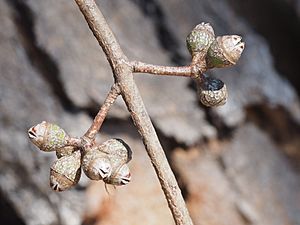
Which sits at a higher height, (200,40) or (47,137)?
(200,40)

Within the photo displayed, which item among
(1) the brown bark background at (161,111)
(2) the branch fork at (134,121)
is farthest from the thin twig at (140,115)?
(1) the brown bark background at (161,111)

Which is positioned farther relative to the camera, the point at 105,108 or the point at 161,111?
the point at 161,111

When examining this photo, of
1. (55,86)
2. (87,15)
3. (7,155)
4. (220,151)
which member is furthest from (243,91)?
(87,15)

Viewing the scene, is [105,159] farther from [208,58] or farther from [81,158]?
[208,58]

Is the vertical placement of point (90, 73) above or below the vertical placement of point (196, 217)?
above

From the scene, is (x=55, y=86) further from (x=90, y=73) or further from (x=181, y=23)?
(x=181, y=23)

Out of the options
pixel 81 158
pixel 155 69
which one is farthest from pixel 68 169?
pixel 155 69
